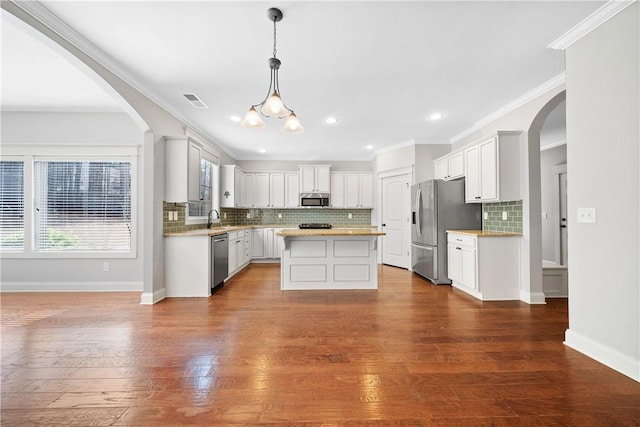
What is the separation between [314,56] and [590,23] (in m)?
2.23

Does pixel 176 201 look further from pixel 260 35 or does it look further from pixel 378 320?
pixel 378 320

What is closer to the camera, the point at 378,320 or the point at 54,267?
the point at 378,320

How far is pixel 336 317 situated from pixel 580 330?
84.2 inches

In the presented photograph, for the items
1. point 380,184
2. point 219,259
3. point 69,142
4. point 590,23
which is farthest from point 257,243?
point 590,23

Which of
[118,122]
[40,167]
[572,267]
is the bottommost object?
[572,267]

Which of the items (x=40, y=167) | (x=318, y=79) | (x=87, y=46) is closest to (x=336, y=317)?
(x=318, y=79)

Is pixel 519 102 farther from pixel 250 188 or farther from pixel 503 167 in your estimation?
pixel 250 188

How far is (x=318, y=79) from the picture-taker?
3014 millimetres

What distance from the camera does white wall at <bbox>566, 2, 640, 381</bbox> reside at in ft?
6.10

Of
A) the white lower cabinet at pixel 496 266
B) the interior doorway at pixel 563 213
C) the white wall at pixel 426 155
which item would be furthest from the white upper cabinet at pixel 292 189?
the interior doorway at pixel 563 213

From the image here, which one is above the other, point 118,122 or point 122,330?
point 118,122

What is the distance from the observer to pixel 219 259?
4.20 metres

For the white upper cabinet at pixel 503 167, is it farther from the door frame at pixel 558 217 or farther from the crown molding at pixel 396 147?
the door frame at pixel 558 217

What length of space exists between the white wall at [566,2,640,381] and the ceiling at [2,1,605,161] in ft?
1.22
